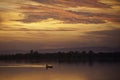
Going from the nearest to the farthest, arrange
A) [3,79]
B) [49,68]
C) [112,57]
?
1. [3,79]
2. [49,68]
3. [112,57]

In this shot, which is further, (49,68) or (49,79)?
(49,68)

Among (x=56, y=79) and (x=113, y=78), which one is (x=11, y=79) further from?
(x=113, y=78)

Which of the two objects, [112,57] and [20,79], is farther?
[112,57]

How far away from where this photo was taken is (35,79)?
70.9ft

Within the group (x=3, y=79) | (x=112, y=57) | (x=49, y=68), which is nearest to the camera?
(x=3, y=79)

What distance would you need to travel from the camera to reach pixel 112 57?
63.1m

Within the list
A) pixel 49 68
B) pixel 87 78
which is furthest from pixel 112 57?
pixel 87 78

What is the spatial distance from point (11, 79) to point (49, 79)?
2182mm

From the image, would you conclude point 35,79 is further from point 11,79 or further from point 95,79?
point 95,79

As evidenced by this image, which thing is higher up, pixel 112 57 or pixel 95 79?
pixel 95 79

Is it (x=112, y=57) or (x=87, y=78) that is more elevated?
(x=87, y=78)

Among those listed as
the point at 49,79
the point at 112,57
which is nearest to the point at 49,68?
the point at 49,79

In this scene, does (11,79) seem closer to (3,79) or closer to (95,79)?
(3,79)

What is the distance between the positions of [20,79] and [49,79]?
5.49 feet
